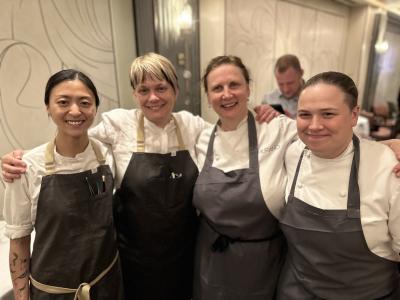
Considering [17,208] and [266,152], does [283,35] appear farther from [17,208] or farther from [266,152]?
[17,208]

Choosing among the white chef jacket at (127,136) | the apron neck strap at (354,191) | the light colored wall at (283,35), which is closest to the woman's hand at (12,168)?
the white chef jacket at (127,136)

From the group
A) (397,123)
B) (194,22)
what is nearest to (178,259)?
(194,22)

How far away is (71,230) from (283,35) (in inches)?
134

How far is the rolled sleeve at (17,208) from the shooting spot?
1.00 m

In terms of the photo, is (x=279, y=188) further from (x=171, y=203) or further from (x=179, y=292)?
(x=179, y=292)

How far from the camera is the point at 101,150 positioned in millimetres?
1253

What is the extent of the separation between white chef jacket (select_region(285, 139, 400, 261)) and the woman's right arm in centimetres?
104

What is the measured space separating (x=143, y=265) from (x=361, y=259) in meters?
0.95

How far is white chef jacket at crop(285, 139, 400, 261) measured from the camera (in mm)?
898

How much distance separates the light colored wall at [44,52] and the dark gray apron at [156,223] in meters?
0.69

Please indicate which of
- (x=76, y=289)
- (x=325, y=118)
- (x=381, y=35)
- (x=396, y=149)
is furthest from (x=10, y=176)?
(x=381, y=35)

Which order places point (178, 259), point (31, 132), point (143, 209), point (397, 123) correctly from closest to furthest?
point (143, 209)
point (178, 259)
point (31, 132)
point (397, 123)

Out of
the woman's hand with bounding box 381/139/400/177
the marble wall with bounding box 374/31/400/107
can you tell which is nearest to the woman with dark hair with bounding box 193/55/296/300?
the woman's hand with bounding box 381/139/400/177

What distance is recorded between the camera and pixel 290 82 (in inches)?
89.0
